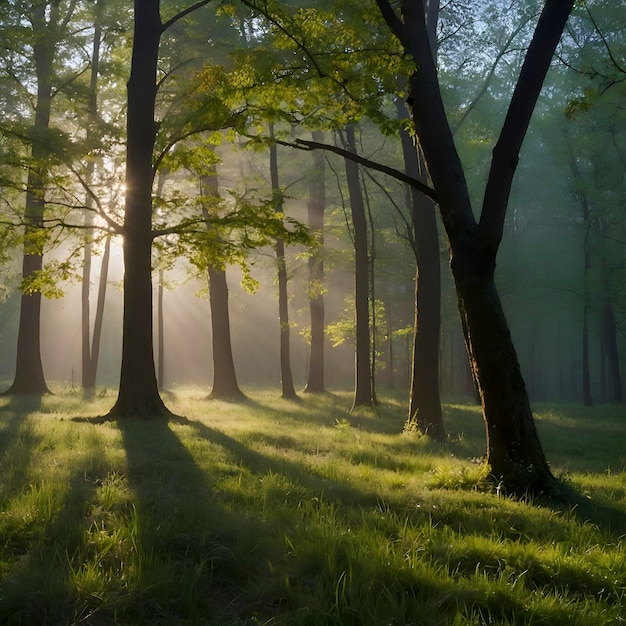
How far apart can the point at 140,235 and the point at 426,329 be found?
20.2ft

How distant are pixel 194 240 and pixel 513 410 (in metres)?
7.58

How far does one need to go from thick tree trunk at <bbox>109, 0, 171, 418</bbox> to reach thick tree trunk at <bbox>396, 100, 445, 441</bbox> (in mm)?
5172

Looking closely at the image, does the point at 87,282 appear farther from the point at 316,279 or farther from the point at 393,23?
the point at 393,23

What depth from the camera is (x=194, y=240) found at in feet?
38.2

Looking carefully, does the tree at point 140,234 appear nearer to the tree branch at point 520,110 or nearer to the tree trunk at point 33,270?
the tree trunk at point 33,270

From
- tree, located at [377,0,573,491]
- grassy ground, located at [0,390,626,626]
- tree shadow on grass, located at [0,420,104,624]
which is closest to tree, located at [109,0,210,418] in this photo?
grassy ground, located at [0,390,626,626]

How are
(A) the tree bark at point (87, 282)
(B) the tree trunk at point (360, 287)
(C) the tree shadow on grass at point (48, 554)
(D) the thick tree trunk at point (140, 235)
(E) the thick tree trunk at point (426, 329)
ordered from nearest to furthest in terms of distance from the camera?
(C) the tree shadow on grass at point (48, 554)
(D) the thick tree trunk at point (140, 235)
(E) the thick tree trunk at point (426, 329)
(B) the tree trunk at point (360, 287)
(A) the tree bark at point (87, 282)

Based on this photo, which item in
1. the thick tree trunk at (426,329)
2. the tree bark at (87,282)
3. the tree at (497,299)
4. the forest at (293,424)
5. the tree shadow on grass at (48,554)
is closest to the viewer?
the tree shadow on grass at (48,554)

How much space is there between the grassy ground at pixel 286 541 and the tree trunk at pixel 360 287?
27.9ft

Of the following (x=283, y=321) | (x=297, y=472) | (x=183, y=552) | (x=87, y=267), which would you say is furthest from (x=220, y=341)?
(x=183, y=552)

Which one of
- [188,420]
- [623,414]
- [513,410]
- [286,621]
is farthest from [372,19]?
[623,414]

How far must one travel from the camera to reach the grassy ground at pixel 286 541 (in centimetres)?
324

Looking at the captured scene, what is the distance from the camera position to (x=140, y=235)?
11.1 m

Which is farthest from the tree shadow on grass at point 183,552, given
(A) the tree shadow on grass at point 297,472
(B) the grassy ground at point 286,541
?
(A) the tree shadow on grass at point 297,472
